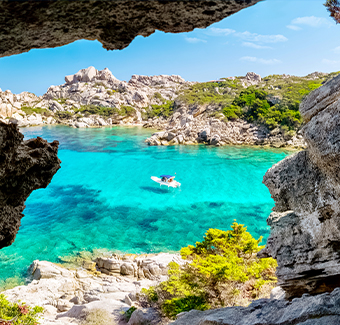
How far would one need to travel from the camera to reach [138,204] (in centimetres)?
2038

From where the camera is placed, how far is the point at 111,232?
16.0m

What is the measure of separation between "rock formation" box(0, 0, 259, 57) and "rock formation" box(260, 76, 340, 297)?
2779 mm

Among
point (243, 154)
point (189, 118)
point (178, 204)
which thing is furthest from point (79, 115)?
point (178, 204)

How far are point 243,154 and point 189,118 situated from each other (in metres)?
18.8

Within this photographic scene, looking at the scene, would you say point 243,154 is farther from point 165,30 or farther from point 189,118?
point 165,30

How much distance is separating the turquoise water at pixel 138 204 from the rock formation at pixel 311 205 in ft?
31.5

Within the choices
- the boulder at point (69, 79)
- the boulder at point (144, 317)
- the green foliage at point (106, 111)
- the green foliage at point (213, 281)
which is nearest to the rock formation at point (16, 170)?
the boulder at point (144, 317)

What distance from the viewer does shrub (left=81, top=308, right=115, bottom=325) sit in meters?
8.30

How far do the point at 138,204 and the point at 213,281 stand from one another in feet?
42.5

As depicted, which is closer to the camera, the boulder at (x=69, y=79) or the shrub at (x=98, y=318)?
the shrub at (x=98, y=318)

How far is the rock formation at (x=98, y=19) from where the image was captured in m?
2.51

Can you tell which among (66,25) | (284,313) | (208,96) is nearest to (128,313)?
(284,313)

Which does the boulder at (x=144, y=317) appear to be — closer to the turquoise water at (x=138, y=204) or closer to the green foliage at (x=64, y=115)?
the turquoise water at (x=138, y=204)

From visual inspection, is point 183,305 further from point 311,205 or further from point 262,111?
point 262,111
